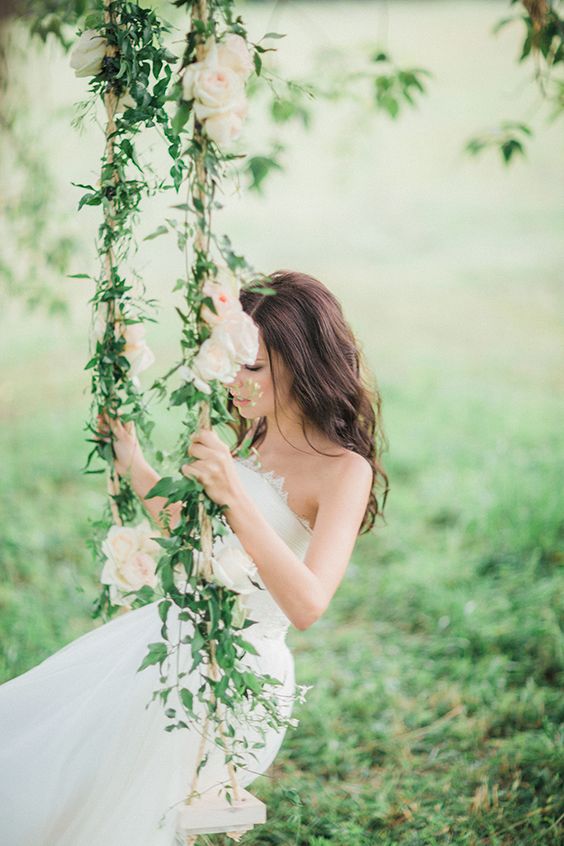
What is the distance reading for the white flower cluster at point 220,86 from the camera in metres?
1.53

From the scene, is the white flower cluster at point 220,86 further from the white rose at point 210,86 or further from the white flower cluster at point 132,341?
the white flower cluster at point 132,341

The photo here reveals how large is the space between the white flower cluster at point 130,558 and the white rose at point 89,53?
99cm

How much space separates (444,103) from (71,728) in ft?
33.3

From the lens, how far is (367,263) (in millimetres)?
10359

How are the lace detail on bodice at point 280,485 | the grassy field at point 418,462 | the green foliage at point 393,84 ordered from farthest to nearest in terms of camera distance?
the grassy field at point 418,462 → the green foliage at point 393,84 → the lace detail on bodice at point 280,485

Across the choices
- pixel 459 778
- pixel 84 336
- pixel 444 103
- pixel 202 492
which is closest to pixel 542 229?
pixel 444 103

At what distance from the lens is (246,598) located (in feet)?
7.13

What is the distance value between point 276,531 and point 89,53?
3.89 ft

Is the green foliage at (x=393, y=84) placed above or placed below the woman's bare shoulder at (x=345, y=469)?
above

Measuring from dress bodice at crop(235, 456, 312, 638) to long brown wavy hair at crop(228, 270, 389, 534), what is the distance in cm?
16

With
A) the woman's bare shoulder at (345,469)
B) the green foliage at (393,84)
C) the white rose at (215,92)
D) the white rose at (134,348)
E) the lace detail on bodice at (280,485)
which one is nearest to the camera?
the white rose at (215,92)

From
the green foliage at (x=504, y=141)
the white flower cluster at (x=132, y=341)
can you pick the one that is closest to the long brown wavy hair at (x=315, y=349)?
the white flower cluster at (x=132, y=341)

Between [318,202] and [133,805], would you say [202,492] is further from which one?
[318,202]

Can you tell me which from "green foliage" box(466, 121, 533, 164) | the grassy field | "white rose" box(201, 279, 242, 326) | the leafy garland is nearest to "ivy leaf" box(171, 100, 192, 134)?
the leafy garland
